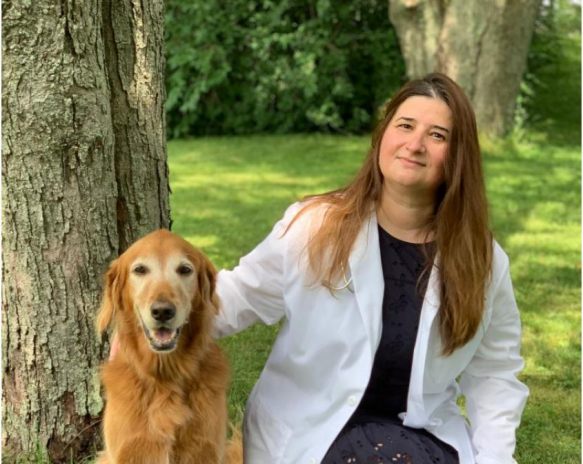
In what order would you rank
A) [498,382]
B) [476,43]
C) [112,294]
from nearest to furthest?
1. [112,294]
2. [498,382]
3. [476,43]

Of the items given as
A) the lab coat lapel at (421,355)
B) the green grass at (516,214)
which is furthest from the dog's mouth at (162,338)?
the green grass at (516,214)

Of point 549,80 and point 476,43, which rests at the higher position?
point 476,43

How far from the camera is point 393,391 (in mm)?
2898

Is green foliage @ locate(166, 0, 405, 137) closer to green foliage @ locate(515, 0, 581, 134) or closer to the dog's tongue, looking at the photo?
green foliage @ locate(515, 0, 581, 134)

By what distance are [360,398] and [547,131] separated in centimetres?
1310

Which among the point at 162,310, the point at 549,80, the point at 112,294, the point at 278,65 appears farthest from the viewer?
the point at 549,80

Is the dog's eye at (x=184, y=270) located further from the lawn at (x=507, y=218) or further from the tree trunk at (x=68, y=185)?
the lawn at (x=507, y=218)

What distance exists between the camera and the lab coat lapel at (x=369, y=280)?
2.72m

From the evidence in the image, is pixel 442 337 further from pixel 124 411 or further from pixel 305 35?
pixel 305 35

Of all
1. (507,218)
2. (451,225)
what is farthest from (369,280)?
(507,218)

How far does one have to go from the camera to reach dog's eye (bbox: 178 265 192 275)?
8.26 feet

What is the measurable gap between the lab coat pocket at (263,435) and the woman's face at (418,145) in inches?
39.7

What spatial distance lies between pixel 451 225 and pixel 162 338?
3.88 feet

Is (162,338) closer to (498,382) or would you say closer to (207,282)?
(207,282)
